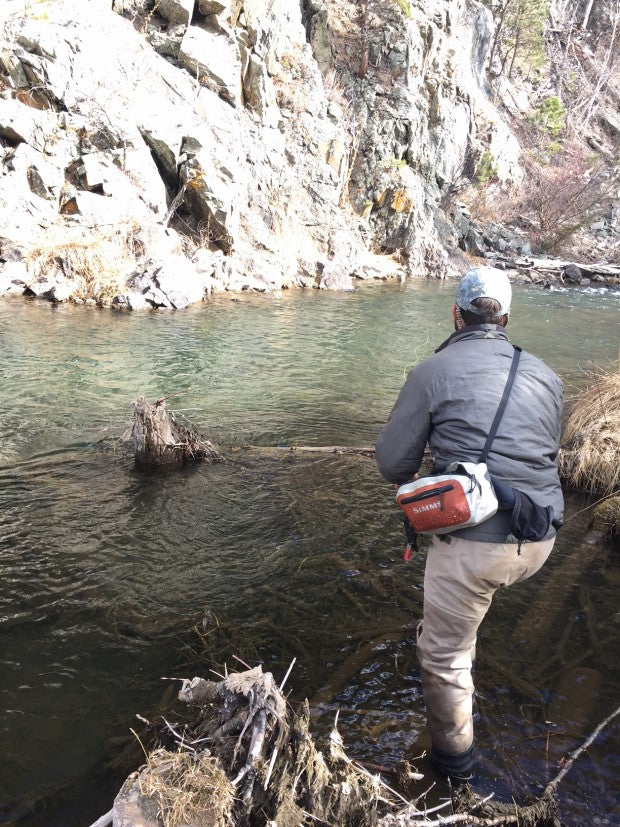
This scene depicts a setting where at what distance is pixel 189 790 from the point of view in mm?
1830

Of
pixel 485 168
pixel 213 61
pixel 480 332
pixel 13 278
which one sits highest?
pixel 213 61

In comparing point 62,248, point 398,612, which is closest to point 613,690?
point 398,612

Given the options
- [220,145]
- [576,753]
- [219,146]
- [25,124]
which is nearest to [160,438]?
[576,753]

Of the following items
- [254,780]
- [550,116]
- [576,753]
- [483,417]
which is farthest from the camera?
[550,116]

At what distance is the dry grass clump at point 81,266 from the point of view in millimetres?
15273

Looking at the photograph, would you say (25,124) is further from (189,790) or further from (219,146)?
(189,790)

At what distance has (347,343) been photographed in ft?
43.8

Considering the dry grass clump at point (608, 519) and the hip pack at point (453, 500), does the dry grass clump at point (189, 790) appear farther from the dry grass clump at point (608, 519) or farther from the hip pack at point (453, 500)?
the dry grass clump at point (608, 519)

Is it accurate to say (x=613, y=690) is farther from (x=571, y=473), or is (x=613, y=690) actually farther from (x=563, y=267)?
(x=563, y=267)

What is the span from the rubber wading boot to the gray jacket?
1101 mm

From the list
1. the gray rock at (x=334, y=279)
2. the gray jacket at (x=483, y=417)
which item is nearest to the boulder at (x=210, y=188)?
the gray rock at (x=334, y=279)

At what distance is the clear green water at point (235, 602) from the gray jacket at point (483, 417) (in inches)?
52.9

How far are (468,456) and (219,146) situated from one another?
71.3ft

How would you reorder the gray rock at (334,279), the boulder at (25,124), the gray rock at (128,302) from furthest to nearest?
the gray rock at (334,279) < the boulder at (25,124) < the gray rock at (128,302)
